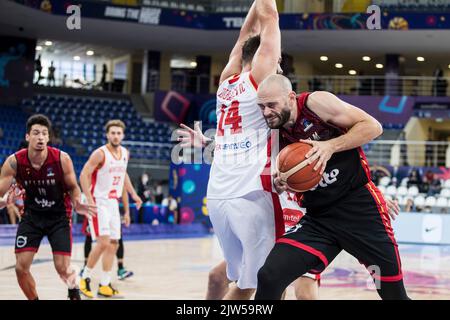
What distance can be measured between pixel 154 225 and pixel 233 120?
16.0 metres

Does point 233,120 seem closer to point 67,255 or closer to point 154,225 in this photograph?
point 67,255

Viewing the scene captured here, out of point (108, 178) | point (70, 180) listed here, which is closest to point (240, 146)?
point (70, 180)

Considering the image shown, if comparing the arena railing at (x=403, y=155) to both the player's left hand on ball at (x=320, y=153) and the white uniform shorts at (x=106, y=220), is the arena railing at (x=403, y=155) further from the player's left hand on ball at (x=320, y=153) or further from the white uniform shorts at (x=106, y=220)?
the player's left hand on ball at (x=320, y=153)

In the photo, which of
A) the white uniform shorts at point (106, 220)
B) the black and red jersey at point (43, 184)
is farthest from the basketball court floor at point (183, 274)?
the black and red jersey at point (43, 184)

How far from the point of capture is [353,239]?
4.66 meters

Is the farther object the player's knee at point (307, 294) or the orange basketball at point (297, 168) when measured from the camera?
the player's knee at point (307, 294)

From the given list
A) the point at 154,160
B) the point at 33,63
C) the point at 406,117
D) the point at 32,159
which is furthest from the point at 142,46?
the point at 32,159

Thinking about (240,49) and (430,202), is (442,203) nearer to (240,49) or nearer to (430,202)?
(430,202)

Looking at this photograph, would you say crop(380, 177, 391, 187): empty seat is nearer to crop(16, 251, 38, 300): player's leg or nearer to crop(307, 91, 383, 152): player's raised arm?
crop(16, 251, 38, 300): player's leg

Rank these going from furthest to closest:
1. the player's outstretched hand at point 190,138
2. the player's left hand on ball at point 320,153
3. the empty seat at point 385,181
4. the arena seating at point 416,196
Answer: the empty seat at point 385,181 → the arena seating at point 416,196 → the player's outstretched hand at point 190,138 → the player's left hand on ball at point 320,153

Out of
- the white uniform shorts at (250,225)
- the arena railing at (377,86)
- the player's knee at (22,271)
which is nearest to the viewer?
the white uniform shorts at (250,225)

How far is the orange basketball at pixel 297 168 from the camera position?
439 cm

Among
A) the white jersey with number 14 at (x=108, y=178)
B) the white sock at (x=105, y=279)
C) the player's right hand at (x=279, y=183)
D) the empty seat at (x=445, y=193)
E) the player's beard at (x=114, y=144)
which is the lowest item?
the empty seat at (x=445, y=193)

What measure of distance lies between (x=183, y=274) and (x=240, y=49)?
6.52m
